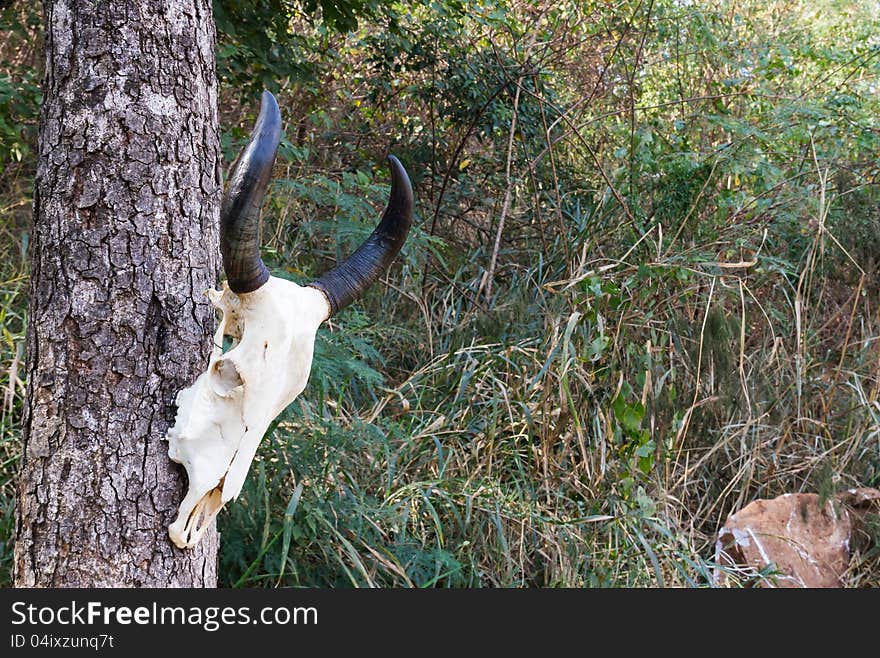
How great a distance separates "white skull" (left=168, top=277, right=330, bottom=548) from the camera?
5.72ft

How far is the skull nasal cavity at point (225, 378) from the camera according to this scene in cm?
178

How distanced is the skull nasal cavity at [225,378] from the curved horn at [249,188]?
0.93 ft

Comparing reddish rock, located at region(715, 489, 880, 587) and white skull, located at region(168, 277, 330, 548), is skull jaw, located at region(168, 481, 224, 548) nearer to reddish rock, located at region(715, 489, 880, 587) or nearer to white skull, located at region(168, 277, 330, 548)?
white skull, located at region(168, 277, 330, 548)

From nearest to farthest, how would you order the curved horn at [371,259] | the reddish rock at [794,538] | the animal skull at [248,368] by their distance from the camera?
the animal skull at [248,368]
the curved horn at [371,259]
the reddish rock at [794,538]

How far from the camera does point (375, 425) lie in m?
3.68

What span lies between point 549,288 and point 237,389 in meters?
2.54

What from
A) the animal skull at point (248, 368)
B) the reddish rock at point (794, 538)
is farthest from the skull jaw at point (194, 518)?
the reddish rock at point (794, 538)

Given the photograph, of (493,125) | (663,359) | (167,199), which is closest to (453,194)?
(493,125)

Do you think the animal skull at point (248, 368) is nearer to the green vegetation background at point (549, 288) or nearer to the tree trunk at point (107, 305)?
the tree trunk at point (107, 305)

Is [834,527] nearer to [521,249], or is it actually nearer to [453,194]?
[521,249]

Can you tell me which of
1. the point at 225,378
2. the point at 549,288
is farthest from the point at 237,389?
the point at 549,288

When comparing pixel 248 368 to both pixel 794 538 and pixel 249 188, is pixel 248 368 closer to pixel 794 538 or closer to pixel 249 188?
pixel 249 188

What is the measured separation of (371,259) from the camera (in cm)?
190

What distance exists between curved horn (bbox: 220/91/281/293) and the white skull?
0.64 feet
